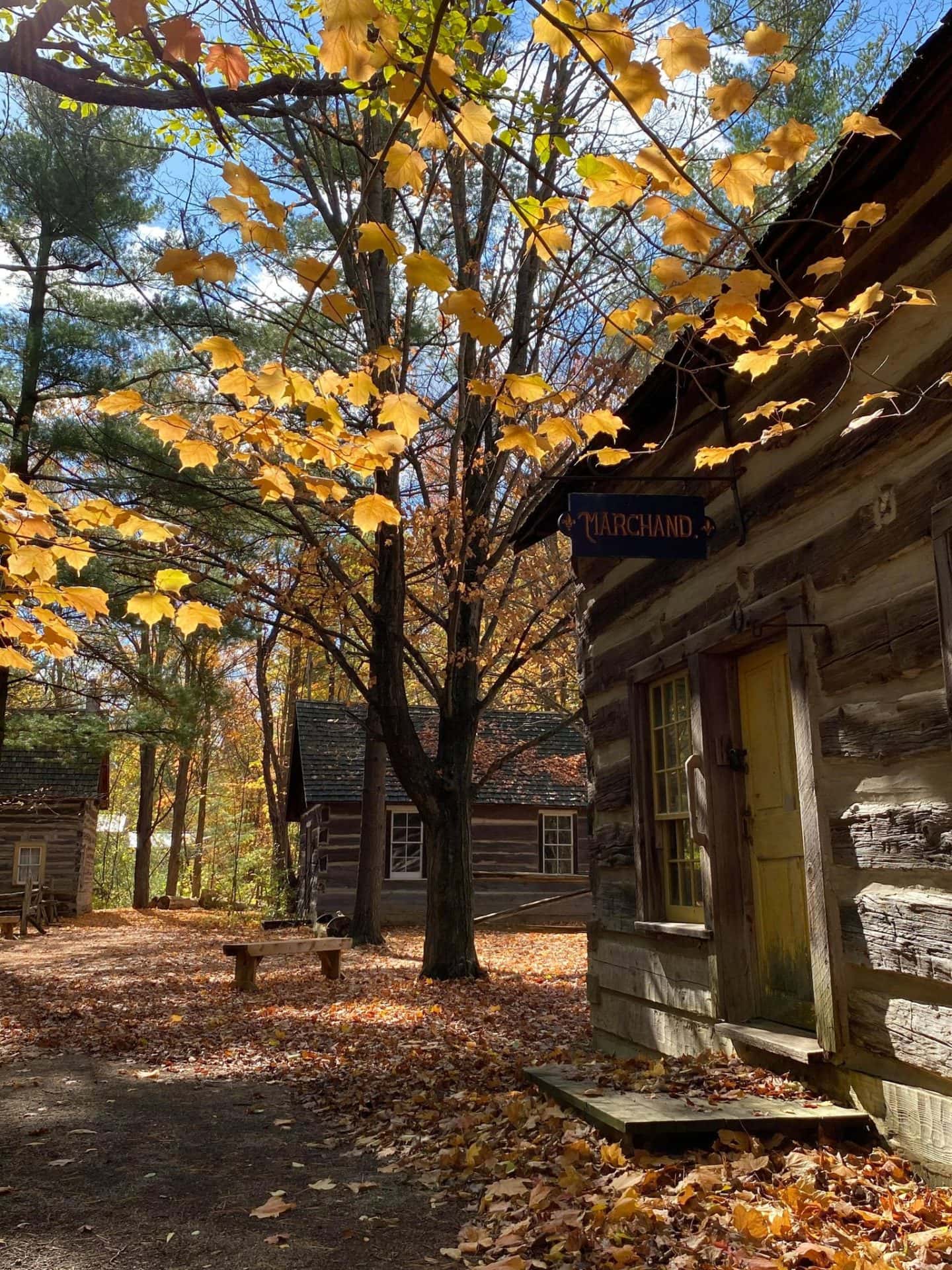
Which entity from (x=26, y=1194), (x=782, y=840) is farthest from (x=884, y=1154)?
(x=26, y=1194)

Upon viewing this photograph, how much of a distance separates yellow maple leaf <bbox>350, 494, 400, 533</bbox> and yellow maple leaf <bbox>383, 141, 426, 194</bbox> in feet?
5.49

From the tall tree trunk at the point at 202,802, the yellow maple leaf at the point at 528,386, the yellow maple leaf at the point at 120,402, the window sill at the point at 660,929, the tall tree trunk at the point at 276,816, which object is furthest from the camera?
the tall tree trunk at the point at 202,802

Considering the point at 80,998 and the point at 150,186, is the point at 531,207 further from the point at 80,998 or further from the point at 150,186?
the point at 150,186

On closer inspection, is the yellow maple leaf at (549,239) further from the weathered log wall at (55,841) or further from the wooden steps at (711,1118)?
the weathered log wall at (55,841)

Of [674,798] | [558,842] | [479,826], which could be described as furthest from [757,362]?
[558,842]

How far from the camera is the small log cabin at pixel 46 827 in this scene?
84.1ft

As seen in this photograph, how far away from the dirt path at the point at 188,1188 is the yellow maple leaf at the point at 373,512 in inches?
123

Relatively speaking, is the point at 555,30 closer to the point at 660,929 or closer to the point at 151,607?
the point at 151,607

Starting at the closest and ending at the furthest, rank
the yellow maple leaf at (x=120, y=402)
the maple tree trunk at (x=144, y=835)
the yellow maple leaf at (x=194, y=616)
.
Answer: the yellow maple leaf at (x=120, y=402) < the yellow maple leaf at (x=194, y=616) < the maple tree trunk at (x=144, y=835)

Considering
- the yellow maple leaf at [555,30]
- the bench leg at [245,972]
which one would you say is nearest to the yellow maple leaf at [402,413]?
the yellow maple leaf at [555,30]

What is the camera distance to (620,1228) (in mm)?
3570

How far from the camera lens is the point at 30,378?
51.1ft

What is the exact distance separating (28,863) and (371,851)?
14.4 m

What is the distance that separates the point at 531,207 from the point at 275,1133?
5.17 meters
